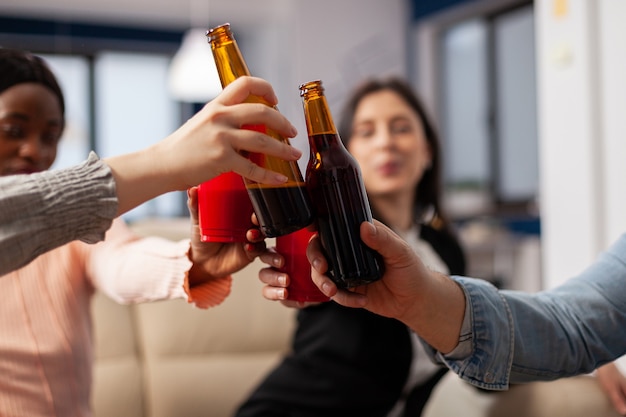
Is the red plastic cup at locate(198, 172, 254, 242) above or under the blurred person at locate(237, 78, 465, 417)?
above

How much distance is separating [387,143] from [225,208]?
0.94 meters

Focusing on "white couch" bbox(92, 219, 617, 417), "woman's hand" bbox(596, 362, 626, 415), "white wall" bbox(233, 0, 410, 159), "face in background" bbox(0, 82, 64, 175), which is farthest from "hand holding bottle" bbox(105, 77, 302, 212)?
"white wall" bbox(233, 0, 410, 159)

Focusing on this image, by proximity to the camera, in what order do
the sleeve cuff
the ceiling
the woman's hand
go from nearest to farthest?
the sleeve cuff → the woman's hand → the ceiling

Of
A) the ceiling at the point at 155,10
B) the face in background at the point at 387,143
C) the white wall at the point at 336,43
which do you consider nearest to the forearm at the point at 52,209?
the face in background at the point at 387,143

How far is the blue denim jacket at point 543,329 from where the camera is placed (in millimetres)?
777

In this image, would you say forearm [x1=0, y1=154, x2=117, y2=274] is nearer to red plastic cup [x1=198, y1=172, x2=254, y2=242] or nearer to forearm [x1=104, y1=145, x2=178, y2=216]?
forearm [x1=104, y1=145, x2=178, y2=216]

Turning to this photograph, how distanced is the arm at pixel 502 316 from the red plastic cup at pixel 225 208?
0.26ft

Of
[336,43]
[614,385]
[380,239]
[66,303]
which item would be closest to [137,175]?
[380,239]

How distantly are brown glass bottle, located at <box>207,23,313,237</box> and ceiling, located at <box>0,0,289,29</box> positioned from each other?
4.82 metres

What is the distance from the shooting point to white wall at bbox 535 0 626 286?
56.4 inches

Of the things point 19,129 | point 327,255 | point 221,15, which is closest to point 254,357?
point 19,129

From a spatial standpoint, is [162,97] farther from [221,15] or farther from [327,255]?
[327,255]

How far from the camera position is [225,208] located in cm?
66

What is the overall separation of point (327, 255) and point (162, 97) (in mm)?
6014
